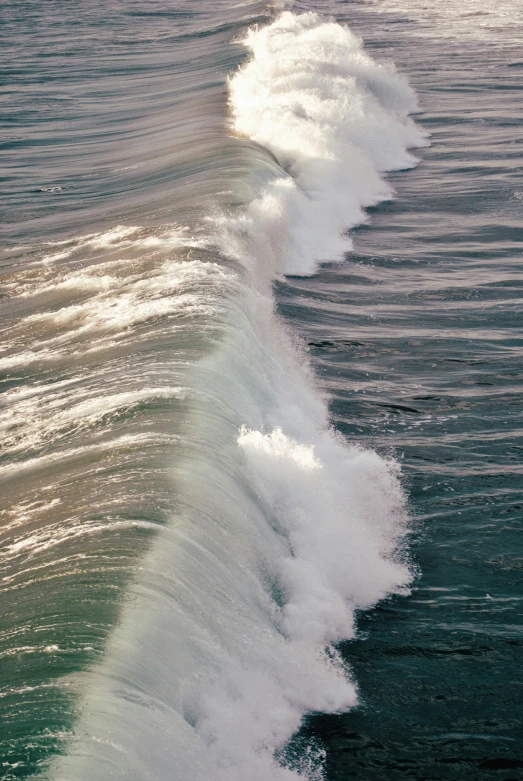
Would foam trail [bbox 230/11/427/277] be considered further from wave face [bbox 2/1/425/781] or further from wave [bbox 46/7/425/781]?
wave [bbox 46/7/425/781]

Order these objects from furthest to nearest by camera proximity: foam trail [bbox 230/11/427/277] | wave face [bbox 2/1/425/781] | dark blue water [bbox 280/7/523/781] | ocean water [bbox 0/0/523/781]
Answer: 1. foam trail [bbox 230/11/427/277]
2. dark blue water [bbox 280/7/523/781]
3. ocean water [bbox 0/0/523/781]
4. wave face [bbox 2/1/425/781]

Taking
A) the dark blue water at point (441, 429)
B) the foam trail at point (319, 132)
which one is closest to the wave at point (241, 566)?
the dark blue water at point (441, 429)

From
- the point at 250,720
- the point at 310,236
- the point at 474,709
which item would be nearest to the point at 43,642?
the point at 250,720

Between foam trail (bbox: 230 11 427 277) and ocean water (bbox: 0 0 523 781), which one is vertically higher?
foam trail (bbox: 230 11 427 277)

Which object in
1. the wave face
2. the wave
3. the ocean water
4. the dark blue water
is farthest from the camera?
the dark blue water

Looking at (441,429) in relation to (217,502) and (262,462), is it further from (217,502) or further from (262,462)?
(217,502)

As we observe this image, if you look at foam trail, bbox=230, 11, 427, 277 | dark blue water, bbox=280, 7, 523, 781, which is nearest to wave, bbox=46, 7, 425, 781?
dark blue water, bbox=280, 7, 523, 781

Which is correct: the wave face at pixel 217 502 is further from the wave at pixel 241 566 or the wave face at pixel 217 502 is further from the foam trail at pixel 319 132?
the foam trail at pixel 319 132

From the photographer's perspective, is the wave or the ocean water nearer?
the wave

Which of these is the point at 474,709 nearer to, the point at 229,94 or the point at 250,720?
the point at 250,720
